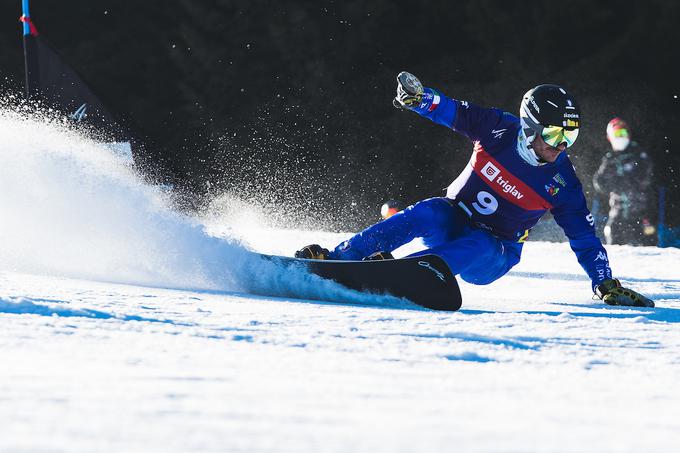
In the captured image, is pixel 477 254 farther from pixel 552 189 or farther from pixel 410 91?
pixel 410 91

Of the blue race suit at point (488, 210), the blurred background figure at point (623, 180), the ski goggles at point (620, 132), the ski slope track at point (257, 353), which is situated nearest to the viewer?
the ski slope track at point (257, 353)

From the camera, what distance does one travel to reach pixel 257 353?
7.85 feet

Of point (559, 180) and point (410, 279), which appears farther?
point (559, 180)

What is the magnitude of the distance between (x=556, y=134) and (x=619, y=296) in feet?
2.59

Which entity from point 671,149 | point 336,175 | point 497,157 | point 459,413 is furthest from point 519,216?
point 336,175

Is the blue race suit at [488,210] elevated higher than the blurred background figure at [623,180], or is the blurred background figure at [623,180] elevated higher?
the blurred background figure at [623,180]

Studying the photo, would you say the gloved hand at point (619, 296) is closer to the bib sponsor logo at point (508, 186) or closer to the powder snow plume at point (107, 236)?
the bib sponsor logo at point (508, 186)

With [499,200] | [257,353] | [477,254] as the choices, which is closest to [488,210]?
[499,200]

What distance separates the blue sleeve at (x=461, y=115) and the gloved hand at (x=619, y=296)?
0.90 meters

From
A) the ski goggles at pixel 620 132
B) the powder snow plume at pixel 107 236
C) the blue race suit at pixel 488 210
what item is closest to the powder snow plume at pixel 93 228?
the powder snow plume at pixel 107 236

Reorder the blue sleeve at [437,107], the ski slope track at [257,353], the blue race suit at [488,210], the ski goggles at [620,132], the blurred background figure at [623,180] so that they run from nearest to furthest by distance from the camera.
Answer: the ski slope track at [257,353]
the blue race suit at [488,210]
the blue sleeve at [437,107]
the ski goggles at [620,132]
the blurred background figure at [623,180]

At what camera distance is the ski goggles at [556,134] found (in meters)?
4.11

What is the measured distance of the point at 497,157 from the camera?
4305 millimetres

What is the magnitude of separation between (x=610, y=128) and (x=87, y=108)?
4688 mm
